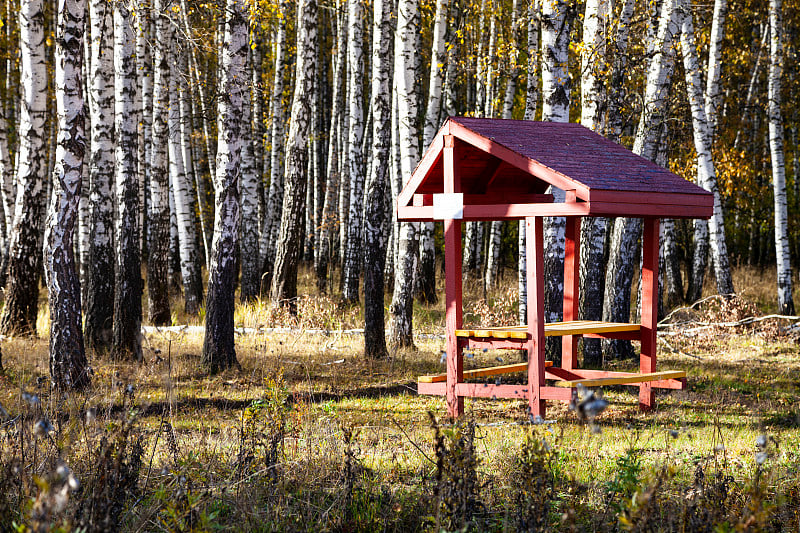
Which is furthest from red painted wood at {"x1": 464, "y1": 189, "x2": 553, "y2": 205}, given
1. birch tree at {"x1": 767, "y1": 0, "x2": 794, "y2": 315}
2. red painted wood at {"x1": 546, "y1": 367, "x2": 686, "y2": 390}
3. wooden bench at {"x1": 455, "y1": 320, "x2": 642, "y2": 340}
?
birch tree at {"x1": 767, "y1": 0, "x2": 794, "y2": 315}

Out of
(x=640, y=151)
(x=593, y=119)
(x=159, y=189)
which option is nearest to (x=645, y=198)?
(x=593, y=119)

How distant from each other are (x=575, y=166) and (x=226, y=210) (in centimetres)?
461

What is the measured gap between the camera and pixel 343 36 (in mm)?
19250

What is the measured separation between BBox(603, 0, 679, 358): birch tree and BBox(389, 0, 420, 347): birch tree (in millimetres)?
2802

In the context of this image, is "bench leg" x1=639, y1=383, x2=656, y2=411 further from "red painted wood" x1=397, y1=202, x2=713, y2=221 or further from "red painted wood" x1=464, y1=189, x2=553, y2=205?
"red painted wood" x1=464, y1=189, x2=553, y2=205

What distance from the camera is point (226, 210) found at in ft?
31.6

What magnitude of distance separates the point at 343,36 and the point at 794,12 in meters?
13.2

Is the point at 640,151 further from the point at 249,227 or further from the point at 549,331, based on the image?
the point at 249,227

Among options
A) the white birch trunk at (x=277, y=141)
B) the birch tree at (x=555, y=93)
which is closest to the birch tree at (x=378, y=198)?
the birch tree at (x=555, y=93)

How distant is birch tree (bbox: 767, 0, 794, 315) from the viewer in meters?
15.0

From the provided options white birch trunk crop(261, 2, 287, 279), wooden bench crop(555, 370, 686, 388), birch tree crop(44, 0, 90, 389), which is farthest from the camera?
white birch trunk crop(261, 2, 287, 279)

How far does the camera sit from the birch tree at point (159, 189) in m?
13.7

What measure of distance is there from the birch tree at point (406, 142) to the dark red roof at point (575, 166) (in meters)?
2.84

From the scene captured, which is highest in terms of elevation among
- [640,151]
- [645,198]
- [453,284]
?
[640,151]
